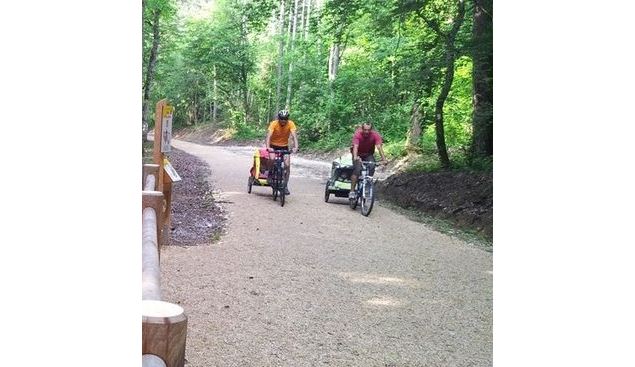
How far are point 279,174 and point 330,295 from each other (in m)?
3.19

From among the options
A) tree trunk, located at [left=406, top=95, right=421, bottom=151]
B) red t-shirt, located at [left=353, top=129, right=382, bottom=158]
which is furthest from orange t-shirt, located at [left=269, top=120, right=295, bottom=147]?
tree trunk, located at [left=406, top=95, right=421, bottom=151]

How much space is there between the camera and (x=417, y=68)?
20.0 ft

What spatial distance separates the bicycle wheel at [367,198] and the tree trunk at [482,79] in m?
1.22

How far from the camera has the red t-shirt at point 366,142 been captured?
607cm

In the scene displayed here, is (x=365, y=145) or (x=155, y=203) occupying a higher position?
(x=365, y=145)

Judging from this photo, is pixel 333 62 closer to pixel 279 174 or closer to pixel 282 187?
pixel 279 174

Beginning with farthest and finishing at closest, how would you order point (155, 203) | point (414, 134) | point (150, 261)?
point (414, 134) < point (155, 203) < point (150, 261)

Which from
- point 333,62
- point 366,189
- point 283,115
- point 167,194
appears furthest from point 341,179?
point 333,62

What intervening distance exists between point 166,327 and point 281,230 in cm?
403

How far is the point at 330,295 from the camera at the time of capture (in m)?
3.32

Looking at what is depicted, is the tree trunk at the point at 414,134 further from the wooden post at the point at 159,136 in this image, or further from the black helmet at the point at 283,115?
the wooden post at the point at 159,136
